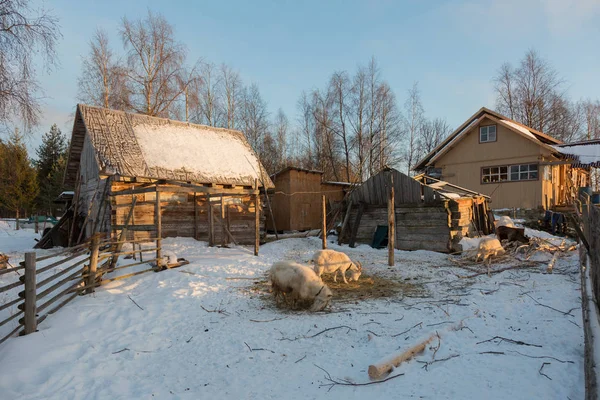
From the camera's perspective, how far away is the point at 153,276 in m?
8.83

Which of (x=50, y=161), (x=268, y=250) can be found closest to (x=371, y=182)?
(x=268, y=250)

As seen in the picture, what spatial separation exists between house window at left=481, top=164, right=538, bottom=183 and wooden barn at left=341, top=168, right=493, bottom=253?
7.48m

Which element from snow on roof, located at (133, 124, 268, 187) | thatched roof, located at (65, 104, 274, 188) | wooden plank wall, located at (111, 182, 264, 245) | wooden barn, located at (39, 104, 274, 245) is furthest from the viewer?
snow on roof, located at (133, 124, 268, 187)

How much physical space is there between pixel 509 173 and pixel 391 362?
22.2 metres

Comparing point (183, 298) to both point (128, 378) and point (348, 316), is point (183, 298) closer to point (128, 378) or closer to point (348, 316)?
point (128, 378)

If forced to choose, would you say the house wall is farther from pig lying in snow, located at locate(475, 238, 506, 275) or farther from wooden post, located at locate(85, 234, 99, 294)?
wooden post, located at locate(85, 234, 99, 294)

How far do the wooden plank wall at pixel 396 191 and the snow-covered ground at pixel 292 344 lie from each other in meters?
5.66

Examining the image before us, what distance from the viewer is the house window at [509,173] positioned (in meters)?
21.4

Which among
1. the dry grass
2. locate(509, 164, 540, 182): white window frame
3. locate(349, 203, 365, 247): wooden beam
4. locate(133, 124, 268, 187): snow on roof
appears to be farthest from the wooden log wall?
locate(509, 164, 540, 182): white window frame

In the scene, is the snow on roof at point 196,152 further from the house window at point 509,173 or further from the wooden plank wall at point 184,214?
the house window at point 509,173

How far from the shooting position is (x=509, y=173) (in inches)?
875

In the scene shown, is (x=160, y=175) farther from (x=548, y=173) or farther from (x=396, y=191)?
(x=548, y=173)

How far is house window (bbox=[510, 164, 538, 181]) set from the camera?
21297mm

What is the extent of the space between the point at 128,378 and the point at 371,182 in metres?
12.2
